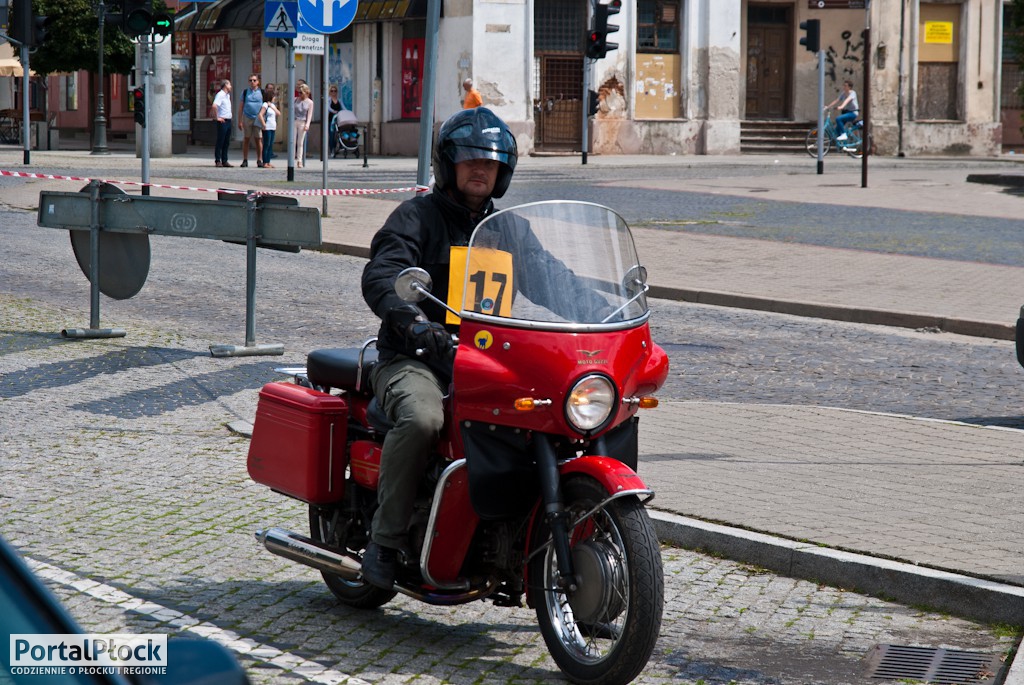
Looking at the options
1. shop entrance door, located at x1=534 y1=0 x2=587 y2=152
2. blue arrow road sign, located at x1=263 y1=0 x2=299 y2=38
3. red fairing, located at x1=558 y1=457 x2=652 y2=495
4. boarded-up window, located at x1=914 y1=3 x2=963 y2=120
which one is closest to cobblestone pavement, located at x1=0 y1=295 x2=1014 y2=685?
red fairing, located at x1=558 y1=457 x2=652 y2=495

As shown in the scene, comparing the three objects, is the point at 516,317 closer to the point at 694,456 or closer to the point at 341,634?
the point at 341,634

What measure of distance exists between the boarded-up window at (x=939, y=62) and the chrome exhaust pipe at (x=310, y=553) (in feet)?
130

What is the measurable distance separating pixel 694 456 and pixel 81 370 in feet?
13.7

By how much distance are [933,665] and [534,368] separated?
1.66m

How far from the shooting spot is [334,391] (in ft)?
17.4

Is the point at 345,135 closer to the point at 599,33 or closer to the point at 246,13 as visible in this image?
the point at 246,13

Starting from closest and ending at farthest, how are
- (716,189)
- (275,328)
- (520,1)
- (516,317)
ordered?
1. (516,317)
2. (275,328)
3. (716,189)
4. (520,1)

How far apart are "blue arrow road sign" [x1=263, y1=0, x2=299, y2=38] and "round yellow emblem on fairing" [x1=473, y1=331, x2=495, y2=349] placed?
59.6 feet

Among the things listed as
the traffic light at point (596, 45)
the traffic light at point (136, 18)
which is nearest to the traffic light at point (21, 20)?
the traffic light at point (136, 18)

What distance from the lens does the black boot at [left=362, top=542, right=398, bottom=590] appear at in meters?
4.67

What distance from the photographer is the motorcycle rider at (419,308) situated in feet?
14.8

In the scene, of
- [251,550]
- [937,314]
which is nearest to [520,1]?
[937,314]

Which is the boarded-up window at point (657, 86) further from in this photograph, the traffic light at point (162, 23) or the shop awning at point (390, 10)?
the traffic light at point (162, 23)

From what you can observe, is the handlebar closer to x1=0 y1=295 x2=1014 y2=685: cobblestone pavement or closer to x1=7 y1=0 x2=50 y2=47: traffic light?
x1=0 y1=295 x2=1014 y2=685: cobblestone pavement
